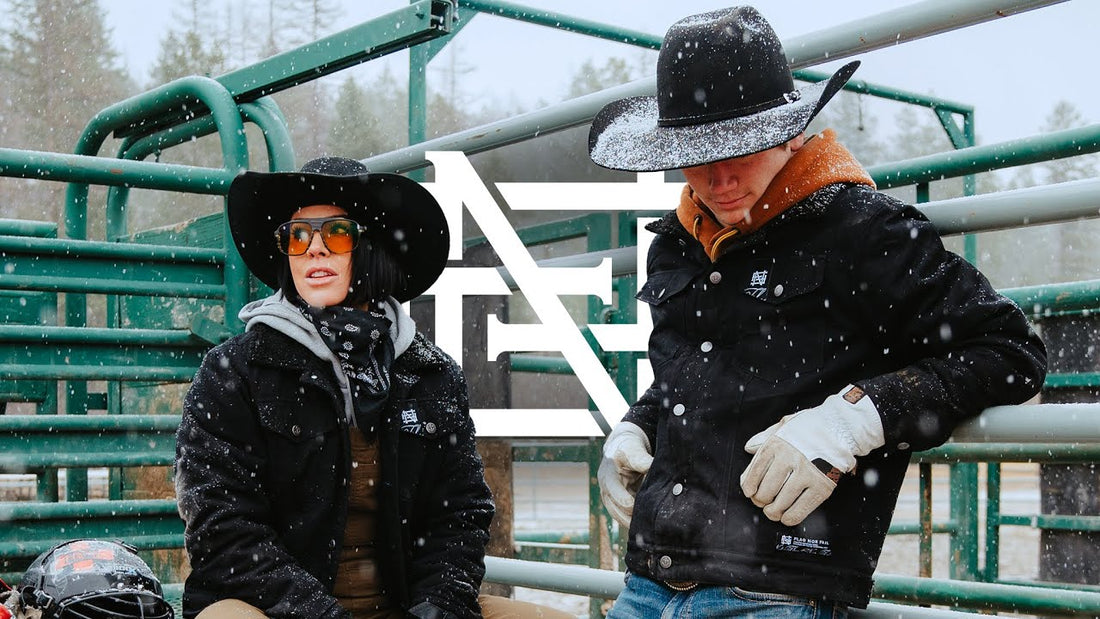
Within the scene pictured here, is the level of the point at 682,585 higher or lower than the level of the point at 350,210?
lower

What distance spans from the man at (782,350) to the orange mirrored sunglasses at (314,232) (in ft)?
2.55

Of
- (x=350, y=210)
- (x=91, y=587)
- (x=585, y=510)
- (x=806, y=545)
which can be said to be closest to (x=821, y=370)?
(x=806, y=545)

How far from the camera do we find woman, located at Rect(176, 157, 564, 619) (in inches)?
88.1

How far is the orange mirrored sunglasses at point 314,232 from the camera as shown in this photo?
241 centimetres

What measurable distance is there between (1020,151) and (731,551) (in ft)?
6.49

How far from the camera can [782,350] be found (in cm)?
165

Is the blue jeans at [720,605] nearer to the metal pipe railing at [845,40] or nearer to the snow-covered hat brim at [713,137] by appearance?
the snow-covered hat brim at [713,137]

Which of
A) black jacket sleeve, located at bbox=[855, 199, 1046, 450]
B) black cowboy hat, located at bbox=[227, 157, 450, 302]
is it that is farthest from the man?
black cowboy hat, located at bbox=[227, 157, 450, 302]

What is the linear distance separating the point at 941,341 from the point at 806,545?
0.31m

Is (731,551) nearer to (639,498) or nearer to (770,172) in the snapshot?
(639,498)

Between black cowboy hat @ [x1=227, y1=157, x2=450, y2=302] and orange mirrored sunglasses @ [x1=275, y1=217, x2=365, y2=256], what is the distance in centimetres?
9

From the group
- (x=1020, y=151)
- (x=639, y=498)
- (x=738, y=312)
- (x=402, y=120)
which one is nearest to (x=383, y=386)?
(x=639, y=498)

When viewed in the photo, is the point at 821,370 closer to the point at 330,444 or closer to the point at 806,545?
the point at 806,545

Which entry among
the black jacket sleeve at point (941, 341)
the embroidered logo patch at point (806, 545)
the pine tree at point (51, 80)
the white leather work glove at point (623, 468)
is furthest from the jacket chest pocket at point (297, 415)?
the pine tree at point (51, 80)
